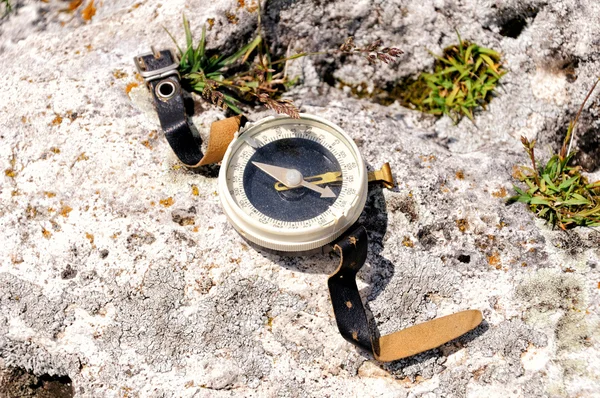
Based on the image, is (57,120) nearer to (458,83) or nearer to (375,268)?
(375,268)

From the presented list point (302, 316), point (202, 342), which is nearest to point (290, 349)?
point (302, 316)

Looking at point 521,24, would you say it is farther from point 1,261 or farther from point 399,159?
point 1,261

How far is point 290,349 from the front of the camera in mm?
2797

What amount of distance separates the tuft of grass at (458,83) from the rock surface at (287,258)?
7 cm

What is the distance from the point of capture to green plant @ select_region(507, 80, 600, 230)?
3.05 meters

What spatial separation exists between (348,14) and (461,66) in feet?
2.51

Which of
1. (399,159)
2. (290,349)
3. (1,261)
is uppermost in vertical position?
(1,261)

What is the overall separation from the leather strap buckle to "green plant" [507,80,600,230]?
198 centimetres

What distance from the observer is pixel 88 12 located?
3768 millimetres

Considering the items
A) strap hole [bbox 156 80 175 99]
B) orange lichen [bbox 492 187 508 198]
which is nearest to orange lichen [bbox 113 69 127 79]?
strap hole [bbox 156 80 175 99]

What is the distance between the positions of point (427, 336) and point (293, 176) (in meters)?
0.99

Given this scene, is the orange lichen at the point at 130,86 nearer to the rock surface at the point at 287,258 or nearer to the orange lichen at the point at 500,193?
the rock surface at the point at 287,258

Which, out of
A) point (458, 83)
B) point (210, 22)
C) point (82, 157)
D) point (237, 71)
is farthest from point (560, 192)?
point (82, 157)

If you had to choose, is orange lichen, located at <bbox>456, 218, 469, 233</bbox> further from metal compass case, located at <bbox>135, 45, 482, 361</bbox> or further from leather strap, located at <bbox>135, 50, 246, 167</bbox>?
leather strap, located at <bbox>135, 50, 246, 167</bbox>
